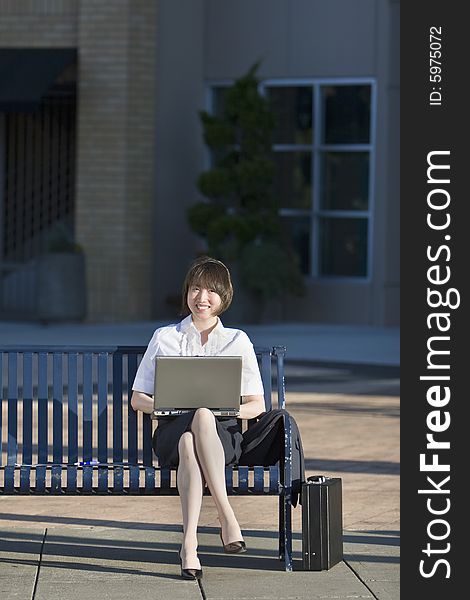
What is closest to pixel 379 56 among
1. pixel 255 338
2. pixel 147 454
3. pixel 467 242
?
pixel 255 338

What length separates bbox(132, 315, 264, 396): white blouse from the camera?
271 inches

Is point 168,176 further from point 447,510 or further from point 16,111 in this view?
point 447,510

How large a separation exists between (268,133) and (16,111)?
3486 mm

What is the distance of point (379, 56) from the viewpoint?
22.8 metres

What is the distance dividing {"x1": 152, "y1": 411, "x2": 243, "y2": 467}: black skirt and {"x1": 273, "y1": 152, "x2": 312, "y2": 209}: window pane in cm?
1677

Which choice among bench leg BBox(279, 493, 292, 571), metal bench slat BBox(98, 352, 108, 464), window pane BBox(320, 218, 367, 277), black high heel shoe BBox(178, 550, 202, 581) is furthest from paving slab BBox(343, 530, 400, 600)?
window pane BBox(320, 218, 367, 277)

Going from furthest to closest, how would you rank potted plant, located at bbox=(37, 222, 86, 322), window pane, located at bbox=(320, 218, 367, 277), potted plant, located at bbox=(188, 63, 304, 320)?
window pane, located at bbox=(320, 218, 367, 277) → potted plant, located at bbox=(188, 63, 304, 320) → potted plant, located at bbox=(37, 222, 86, 322)

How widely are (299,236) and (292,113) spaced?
1.82 m

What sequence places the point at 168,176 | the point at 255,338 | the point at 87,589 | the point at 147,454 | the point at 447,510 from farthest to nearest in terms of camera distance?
the point at 168,176, the point at 255,338, the point at 147,454, the point at 87,589, the point at 447,510

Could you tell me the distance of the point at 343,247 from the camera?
2330 cm

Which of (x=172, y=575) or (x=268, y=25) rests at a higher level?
Answer: (x=268, y=25)

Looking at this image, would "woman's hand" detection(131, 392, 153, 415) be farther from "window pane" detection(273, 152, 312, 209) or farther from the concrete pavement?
"window pane" detection(273, 152, 312, 209)

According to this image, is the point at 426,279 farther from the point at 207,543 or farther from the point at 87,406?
the point at 207,543

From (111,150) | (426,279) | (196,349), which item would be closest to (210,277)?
(196,349)
